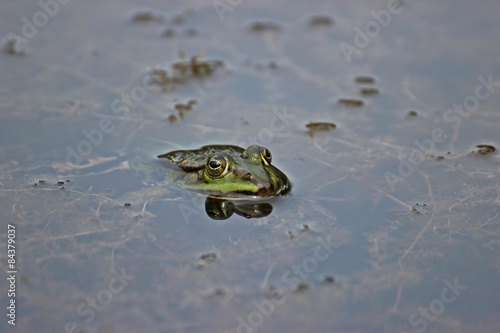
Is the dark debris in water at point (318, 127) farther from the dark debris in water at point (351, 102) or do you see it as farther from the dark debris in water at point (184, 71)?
the dark debris in water at point (184, 71)

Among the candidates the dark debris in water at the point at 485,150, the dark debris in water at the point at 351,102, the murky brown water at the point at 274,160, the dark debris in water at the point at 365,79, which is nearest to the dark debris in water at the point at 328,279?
the murky brown water at the point at 274,160

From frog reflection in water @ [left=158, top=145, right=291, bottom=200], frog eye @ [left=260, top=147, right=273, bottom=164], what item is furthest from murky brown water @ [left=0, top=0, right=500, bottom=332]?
frog eye @ [left=260, top=147, right=273, bottom=164]

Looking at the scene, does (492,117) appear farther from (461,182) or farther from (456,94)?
(461,182)

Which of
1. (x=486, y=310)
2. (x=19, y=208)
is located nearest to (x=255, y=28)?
(x=19, y=208)

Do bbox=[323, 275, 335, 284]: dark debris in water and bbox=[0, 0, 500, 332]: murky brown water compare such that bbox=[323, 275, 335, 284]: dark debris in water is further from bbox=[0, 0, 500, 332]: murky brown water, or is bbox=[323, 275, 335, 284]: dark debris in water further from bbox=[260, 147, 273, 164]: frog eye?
bbox=[260, 147, 273, 164]: frog eye

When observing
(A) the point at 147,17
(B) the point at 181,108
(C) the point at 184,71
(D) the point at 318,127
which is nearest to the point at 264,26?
(C) the point at 184,71

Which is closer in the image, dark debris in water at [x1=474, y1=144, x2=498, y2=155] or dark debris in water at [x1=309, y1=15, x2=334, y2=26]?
dark debris in water at [x1=474, y1=144, x2=498, y2=155]

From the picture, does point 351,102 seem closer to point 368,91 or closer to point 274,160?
point 368,91

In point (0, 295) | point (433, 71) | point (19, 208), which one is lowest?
point (0, 295)
